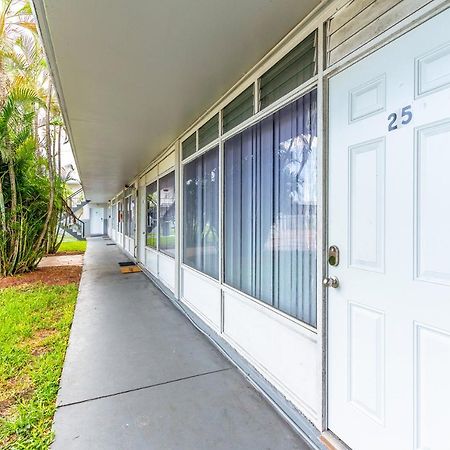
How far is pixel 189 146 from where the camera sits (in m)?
4.36

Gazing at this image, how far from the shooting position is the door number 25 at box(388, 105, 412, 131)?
133 centimetres

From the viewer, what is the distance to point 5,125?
17.3 ft

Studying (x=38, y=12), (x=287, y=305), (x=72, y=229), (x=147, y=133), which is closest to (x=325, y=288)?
(x=287, y=305)

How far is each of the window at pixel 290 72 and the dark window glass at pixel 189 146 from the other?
177 cm

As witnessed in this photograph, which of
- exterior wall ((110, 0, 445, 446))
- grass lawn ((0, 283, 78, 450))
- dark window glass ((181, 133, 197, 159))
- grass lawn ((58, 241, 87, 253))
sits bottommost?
grass lawn ((0, 283, 78, 450))

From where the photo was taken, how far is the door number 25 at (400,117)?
1.33 metres

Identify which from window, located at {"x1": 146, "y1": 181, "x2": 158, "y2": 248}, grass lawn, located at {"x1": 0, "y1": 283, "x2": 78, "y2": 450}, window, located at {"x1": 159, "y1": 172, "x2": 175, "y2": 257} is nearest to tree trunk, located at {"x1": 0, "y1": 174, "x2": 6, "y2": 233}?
grass lawn, located at {"x1": 0, "y1": 283, "x2": 78, "y2": 450}

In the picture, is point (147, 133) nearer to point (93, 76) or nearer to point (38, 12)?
point (93, 76)

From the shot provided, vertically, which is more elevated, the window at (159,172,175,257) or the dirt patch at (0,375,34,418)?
the window at (159,172,175,257)

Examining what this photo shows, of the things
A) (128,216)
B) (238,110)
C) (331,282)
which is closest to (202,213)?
(238,110)

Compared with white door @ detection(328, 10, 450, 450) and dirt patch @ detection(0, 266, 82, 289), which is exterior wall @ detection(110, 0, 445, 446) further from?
dirt patch @ detection(0, 266, 82, 289)

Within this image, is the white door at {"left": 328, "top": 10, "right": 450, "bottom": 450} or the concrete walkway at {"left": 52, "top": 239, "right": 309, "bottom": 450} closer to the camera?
the white door at {"left": 328, "top": 10, "right": 450, "bottom": 450}

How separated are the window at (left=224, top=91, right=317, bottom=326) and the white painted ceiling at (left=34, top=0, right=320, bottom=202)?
0.51 m

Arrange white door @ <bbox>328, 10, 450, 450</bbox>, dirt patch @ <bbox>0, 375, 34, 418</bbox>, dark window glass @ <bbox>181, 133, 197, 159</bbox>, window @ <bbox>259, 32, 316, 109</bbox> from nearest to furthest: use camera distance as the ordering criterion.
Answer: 1. white door @ <bbox>328, 10, 450, 450</bbox>
2. window @ <bbox>259, 32, 316, 109</bbox>
3. dirt patch @ <bbox>0, 375, 34, 418</bbox>
4. dark window glass @ <bbox>181, 133, 197, 159</bbox>
